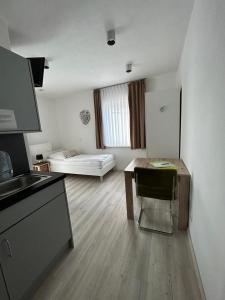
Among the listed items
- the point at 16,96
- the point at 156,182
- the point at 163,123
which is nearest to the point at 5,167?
the point at 16,96

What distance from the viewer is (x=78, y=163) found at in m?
3.88

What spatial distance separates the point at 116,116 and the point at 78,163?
175 centimetres

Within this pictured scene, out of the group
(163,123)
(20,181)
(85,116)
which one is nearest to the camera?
(20,181)

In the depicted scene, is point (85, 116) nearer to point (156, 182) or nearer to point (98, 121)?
point (98, 121)

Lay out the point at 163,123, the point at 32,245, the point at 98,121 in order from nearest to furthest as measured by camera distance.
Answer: the point at 32,245, the point at 163,123, the point at 98,121

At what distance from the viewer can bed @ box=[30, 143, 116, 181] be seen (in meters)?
3.71

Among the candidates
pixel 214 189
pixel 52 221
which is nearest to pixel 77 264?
pixel 52 221

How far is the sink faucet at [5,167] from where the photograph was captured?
150 centimetres

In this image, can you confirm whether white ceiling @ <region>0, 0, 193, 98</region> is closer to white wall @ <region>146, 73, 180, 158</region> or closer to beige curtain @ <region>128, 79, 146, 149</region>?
white wall @ <region>146, 73, 180, 158</region>

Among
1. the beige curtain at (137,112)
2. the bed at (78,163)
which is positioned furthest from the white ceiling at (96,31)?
the bed at (78,163)

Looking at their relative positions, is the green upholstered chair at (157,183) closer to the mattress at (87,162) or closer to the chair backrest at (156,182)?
the chair backrest at (156,182)

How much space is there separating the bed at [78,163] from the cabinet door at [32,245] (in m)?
2.14

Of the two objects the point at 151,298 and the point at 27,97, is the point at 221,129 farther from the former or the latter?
the point at 27,97

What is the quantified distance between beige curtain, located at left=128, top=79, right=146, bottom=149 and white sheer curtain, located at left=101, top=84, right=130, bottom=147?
0.64ft
